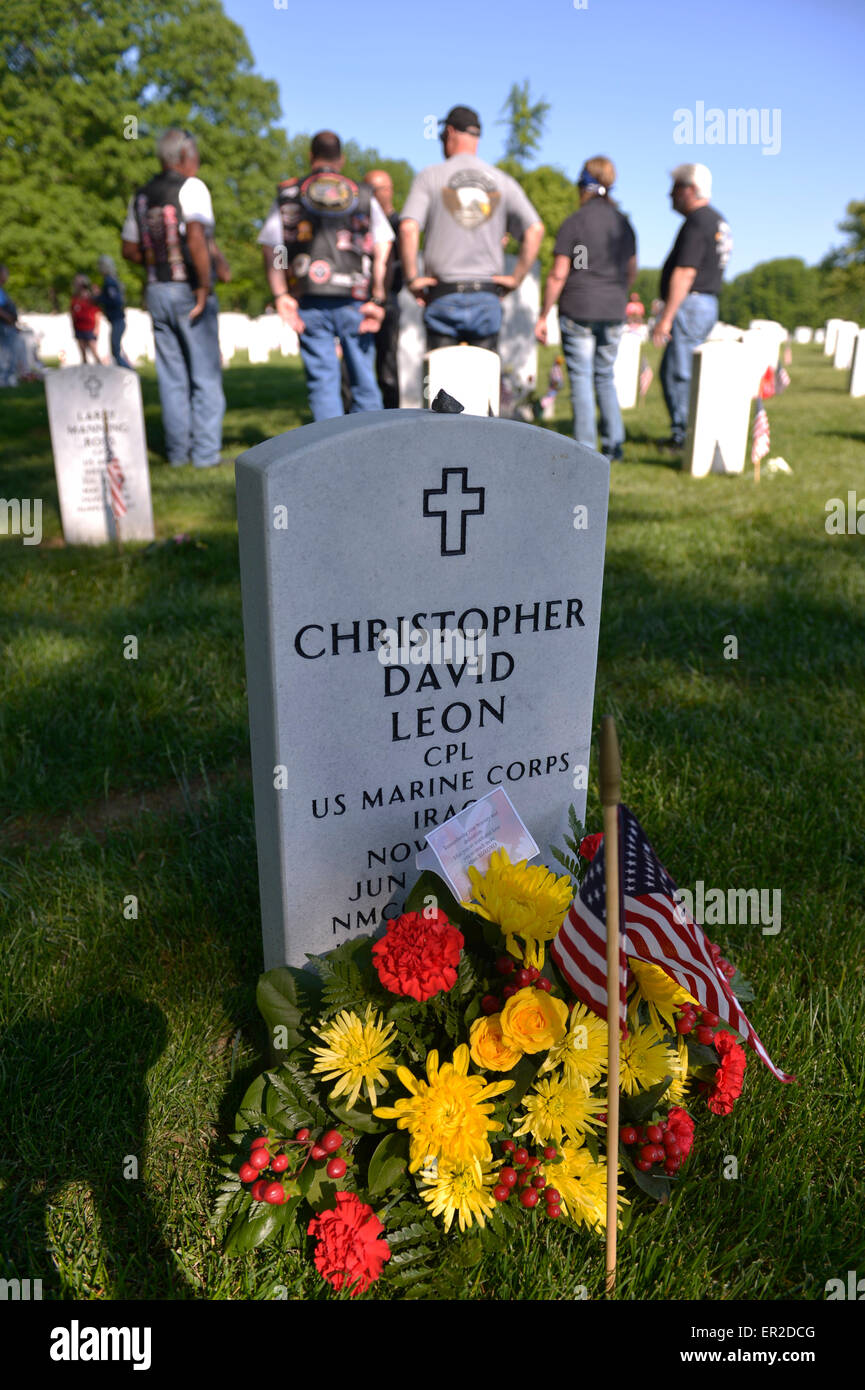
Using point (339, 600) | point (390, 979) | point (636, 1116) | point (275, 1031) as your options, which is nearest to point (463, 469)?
point (339, 600)

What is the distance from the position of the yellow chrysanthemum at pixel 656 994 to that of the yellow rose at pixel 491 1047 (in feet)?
0.95

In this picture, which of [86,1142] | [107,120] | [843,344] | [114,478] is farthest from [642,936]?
[107,120]

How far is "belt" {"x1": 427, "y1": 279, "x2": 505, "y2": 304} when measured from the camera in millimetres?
6289

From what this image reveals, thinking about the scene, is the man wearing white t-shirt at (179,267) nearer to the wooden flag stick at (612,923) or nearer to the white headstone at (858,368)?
the wooden flag stick at (612,923)

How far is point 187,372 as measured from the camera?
7.99 meters

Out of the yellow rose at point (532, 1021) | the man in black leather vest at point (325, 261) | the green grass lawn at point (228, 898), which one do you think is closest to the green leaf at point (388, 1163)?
the green grass lawn at point (228, 898)

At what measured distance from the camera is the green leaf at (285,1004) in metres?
1.91

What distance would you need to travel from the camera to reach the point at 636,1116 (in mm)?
1908

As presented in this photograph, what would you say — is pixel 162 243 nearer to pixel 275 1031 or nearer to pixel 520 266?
pixel 520 266

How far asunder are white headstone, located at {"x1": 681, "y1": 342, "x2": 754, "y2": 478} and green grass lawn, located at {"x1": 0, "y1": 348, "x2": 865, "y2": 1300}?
268cm

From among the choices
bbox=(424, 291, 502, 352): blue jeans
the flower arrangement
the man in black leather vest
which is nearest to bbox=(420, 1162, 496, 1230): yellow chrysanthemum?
the flower arrangement

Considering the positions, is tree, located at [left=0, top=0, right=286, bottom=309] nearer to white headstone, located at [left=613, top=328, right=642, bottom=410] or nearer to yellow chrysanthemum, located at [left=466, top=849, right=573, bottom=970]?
white headstone, located at [left=613, top=328, right=642, bottom=410]

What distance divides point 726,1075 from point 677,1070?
0.12m

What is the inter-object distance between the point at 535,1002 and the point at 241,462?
1174 millimetres
